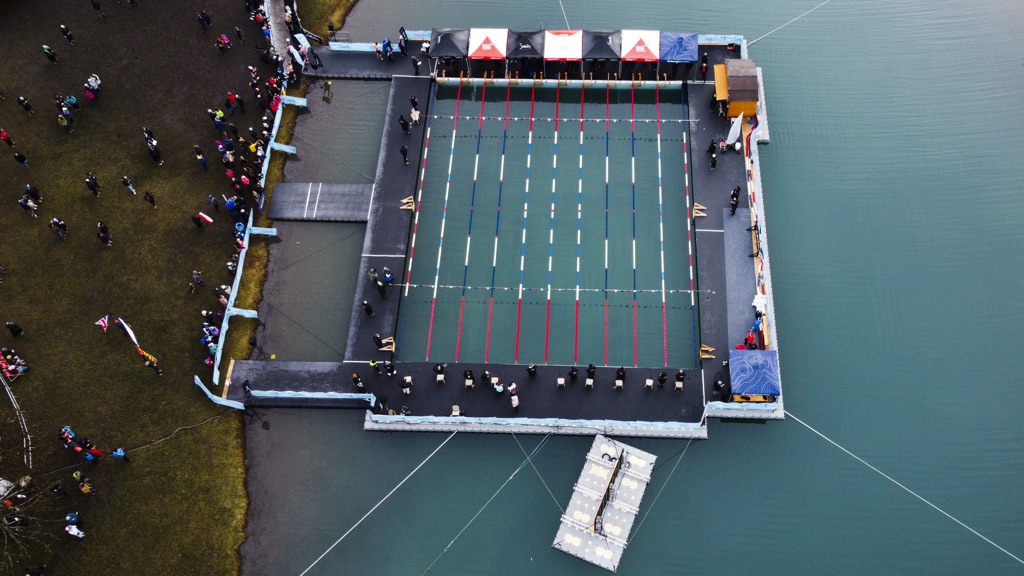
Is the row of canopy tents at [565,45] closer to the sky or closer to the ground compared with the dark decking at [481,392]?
closer to the sky

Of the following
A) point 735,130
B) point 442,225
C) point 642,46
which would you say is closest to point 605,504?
point 442,225

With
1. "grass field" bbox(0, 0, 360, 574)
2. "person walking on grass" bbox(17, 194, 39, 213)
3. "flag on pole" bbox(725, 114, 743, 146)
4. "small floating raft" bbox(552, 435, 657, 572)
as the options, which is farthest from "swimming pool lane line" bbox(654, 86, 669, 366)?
"person walking on grass" bbox(17, 194, 39, 213)

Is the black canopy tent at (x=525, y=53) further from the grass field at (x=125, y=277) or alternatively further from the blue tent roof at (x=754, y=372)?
the blue tent roof at (x=754, y=372)

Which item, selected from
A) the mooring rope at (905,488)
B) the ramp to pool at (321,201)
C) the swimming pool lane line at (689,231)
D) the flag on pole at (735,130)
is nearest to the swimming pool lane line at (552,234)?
the swimming pool lane line at (689,231)

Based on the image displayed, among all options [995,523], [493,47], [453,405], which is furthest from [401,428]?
[995,523]

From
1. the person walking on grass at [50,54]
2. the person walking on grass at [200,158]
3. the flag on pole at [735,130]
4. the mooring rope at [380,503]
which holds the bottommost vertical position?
the mooring rope at [380,503]

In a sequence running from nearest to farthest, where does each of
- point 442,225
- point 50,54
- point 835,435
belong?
1. point 835,435
2. point 442,225
3. point 50,54

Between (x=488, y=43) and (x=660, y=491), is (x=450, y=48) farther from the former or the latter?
(x=660, y=491)
